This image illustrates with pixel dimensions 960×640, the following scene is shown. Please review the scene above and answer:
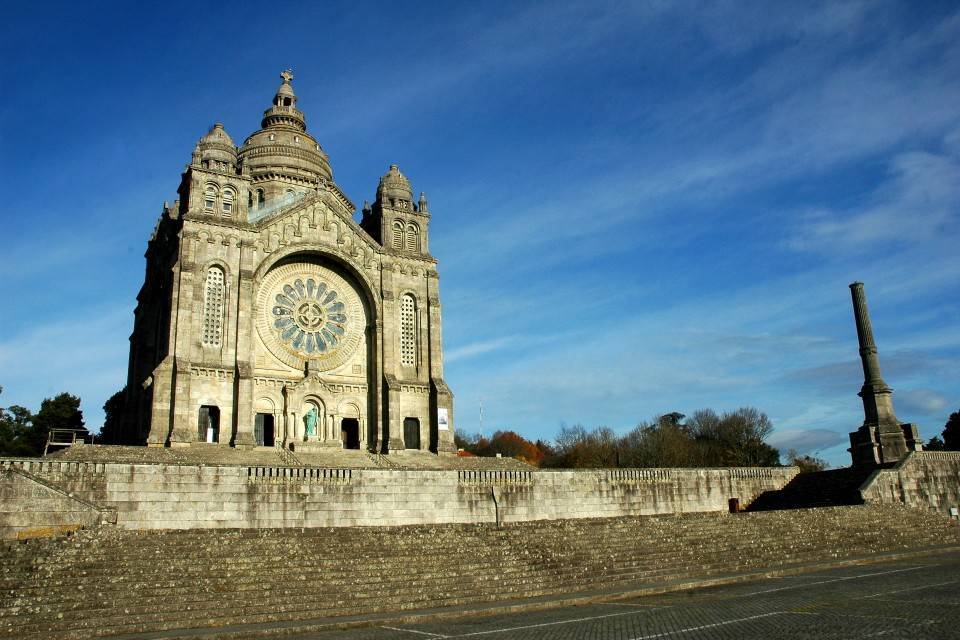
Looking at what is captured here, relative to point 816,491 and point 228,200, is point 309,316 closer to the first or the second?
point 228,200

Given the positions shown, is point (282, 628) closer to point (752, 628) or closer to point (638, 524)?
A: point (752, 628)

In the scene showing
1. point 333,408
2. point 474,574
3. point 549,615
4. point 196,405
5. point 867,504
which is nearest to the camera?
point 549,615

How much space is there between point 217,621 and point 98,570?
11.4ft

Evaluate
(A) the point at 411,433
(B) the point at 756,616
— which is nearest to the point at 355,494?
(B) the point at 756,616

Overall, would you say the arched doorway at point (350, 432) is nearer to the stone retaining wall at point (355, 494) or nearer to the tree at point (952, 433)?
the stone retaining wall at point (355, 494)

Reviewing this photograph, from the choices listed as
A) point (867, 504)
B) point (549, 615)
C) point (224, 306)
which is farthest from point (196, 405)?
point (867, 504)

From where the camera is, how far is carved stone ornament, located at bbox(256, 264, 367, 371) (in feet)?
134

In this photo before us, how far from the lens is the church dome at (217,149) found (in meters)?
40.6

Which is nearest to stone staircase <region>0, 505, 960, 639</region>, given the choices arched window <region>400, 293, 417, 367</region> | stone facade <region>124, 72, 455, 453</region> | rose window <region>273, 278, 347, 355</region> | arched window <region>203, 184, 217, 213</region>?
stone facade <region>124, 72, 455, 453</region>

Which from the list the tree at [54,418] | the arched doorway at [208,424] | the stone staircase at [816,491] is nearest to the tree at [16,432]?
the tree at [54,418]

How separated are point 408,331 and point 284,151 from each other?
17.2 meters

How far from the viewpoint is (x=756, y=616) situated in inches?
598

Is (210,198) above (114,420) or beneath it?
above

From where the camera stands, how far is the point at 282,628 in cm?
1588
